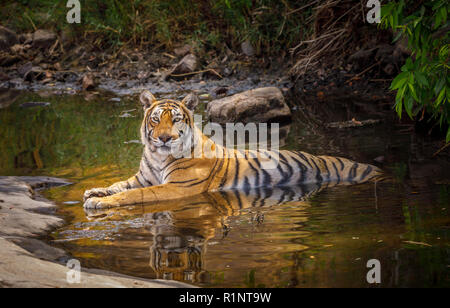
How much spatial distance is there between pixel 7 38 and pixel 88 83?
4094 mm

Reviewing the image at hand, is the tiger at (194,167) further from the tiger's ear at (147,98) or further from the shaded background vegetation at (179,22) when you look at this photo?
the shaded background vegetation at (179,22)

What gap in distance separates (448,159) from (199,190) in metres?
2.37

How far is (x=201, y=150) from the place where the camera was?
5.54m

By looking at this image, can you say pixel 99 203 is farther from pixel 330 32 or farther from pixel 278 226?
pixel 330 32

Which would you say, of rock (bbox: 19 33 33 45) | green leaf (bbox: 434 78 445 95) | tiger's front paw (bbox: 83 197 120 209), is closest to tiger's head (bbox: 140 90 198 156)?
tiger's front paw (bbox: 83 197 120 209)

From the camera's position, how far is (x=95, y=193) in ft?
17.4

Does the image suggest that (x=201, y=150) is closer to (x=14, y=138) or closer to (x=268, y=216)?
(x=268, y=216)

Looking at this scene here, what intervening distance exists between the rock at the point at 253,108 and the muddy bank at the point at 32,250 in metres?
3.49

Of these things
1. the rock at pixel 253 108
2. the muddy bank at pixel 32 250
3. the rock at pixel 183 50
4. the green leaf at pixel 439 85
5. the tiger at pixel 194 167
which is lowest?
the muddy bank at pixel 32 250

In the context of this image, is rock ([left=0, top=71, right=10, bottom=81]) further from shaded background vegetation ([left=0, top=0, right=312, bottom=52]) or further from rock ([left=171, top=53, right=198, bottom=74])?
rock ([left=171, top=53, right=198, bottom=74])

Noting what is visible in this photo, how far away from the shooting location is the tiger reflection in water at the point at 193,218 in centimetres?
349

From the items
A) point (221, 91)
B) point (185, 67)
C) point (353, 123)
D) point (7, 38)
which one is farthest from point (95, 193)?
point (7, 38)

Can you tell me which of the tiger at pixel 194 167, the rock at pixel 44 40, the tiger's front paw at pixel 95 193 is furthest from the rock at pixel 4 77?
the tiger's front paw at pixel 95 193

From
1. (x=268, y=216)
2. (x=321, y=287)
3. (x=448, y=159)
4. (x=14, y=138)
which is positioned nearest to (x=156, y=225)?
(x=268, y=216)
